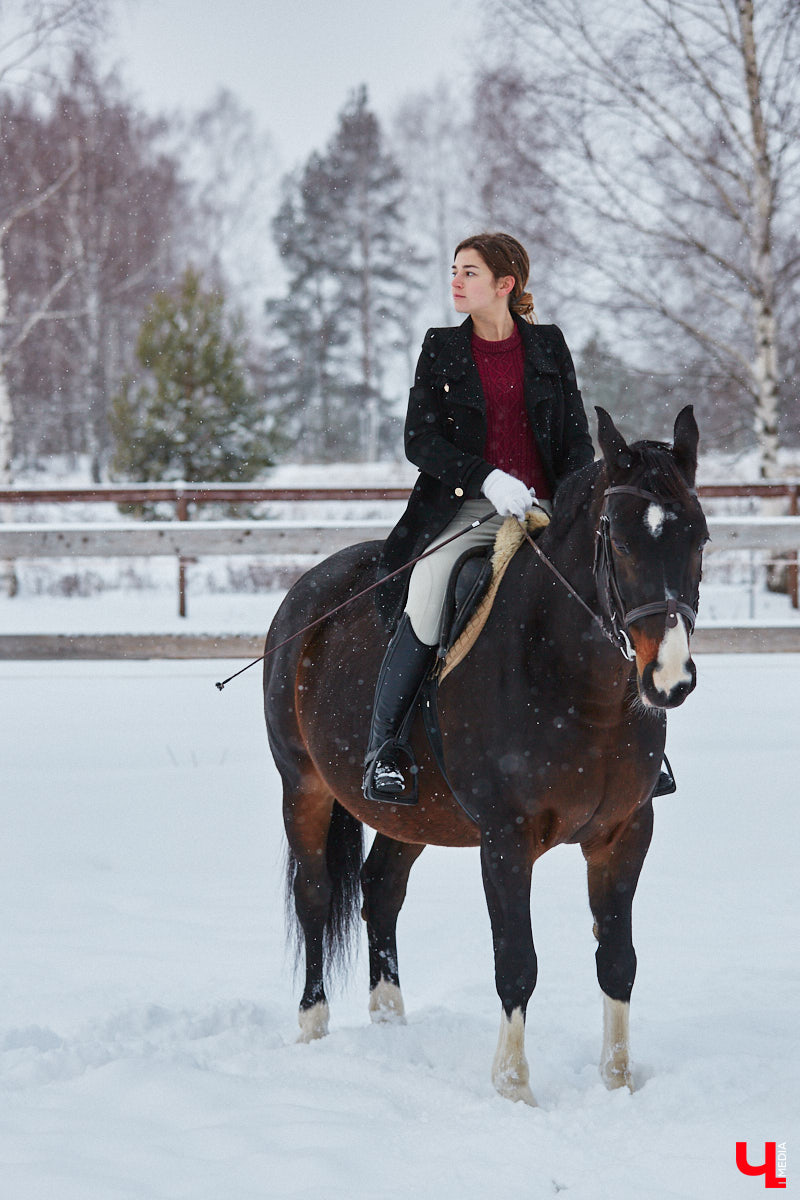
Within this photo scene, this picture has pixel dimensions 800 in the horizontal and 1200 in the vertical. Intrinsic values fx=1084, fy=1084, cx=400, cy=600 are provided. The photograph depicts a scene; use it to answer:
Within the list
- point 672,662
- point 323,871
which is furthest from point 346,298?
point 672,662

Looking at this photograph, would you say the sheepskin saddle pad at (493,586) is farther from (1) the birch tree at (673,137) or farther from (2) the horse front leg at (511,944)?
(1) the birch tree at (673,137)

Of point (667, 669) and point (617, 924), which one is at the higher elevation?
point (667, 669)

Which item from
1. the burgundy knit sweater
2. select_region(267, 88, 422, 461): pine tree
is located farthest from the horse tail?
select_region(267, 88, 422, 461): pine tree

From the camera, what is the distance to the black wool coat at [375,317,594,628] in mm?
3148

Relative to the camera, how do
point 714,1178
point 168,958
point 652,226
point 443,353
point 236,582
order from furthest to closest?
1. point 236,582
2. point 652,226
3. point 168,958
4. point 443,353
5. point 714,1178

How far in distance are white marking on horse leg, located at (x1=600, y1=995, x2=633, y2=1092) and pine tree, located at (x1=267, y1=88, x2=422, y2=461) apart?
2374cm

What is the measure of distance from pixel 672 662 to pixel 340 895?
2.11 metres

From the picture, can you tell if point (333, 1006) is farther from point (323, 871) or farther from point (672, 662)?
point (672, 662)

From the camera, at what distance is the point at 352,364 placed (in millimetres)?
28688

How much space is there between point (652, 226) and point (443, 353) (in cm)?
962

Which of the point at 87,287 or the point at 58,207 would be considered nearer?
the point at 58,207

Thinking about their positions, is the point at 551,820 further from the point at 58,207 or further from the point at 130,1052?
the point at 58,207

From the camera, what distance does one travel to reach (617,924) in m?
3.09

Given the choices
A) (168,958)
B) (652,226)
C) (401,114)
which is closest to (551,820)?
(168,958)
